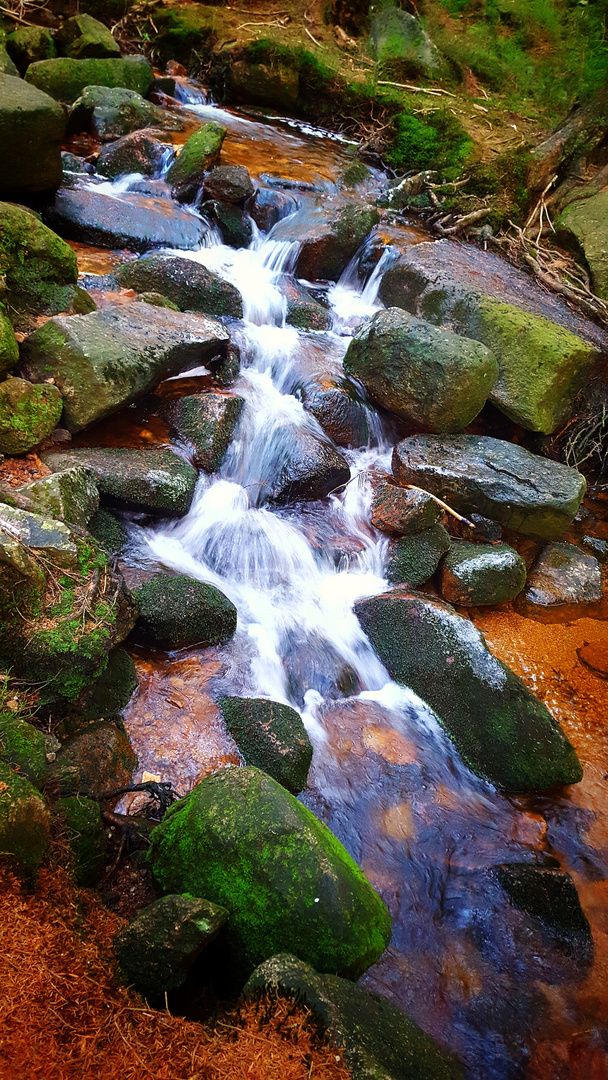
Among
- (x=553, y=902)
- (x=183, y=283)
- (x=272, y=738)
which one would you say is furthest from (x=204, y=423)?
(x=553, y=902)

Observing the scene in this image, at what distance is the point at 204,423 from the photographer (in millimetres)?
5336

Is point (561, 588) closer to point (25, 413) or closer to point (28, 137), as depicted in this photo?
point (25, 413)

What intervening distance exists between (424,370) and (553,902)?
4124 millimetres

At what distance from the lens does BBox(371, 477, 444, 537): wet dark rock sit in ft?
17.6

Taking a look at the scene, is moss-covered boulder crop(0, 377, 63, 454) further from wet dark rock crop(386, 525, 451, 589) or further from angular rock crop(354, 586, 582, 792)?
wet dark rock crop(386, 525, 451, 589)

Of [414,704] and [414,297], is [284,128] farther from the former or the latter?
[414,704]

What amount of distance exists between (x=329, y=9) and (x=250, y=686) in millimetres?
14151

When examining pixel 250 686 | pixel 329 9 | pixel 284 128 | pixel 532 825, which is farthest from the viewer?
pixel 329 9

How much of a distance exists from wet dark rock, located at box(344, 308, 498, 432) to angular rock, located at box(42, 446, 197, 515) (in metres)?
2.16

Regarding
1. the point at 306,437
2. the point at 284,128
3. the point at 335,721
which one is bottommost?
the point at 335,721

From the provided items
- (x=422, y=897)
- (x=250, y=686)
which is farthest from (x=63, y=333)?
(x=422, y=897)

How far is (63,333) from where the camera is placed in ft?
15.3

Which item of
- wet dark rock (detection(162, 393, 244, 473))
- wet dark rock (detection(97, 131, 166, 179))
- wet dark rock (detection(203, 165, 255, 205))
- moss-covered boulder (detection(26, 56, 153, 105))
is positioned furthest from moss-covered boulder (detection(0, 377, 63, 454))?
moss-covered boulder (detection(26, 56, 153, 105))

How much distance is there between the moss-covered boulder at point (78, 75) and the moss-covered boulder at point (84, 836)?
9.59 meters
